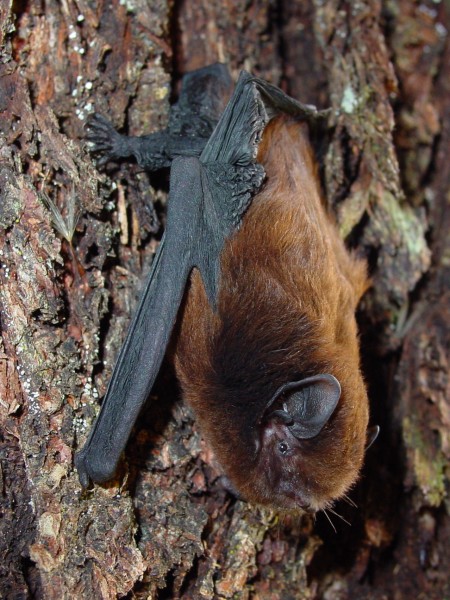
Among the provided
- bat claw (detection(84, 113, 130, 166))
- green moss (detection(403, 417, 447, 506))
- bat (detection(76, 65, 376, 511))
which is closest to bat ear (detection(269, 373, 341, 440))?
bat (detection(76, 65, 376, 511))

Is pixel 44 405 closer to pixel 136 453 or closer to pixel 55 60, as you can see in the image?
pixel 136 453

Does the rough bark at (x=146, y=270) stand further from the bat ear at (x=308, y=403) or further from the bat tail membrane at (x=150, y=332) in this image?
the bat ear at (x=308, y=403)

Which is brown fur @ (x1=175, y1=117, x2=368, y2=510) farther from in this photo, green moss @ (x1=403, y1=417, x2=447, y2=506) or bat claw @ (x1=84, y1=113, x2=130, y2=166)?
green moss @ (x1=403, y1=417, x2=447, y2=506)

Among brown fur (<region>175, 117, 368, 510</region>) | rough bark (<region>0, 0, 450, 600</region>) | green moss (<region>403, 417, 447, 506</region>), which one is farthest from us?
green moss (<region>403, 417, 447, 506</region>)

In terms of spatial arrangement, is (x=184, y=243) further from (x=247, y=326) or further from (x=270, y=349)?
(x=270, y=349)

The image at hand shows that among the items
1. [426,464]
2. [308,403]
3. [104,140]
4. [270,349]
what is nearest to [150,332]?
[270,349]

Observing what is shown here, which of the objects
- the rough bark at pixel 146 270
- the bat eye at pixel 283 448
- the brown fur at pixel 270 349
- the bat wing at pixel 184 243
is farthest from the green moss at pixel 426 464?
the bat wing at pixel 184 243
